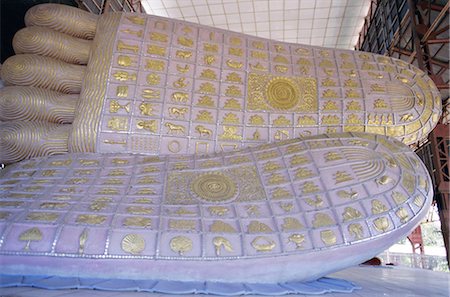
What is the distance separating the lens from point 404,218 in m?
2.96

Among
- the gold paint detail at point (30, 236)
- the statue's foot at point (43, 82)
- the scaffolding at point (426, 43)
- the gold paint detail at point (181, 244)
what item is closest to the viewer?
the gold paint detail at point (30, 236)

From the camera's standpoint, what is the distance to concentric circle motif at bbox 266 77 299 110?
4.17 m

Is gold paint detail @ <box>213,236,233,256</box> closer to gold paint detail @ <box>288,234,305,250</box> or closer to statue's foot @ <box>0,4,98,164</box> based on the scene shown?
gold paint detail @ <box>288,234,305,250</box>

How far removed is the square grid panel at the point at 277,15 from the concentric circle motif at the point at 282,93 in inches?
332

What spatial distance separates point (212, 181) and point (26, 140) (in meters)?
1.99

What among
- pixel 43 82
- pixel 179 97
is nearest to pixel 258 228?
pixel 179 97

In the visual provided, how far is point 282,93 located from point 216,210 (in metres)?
1.92

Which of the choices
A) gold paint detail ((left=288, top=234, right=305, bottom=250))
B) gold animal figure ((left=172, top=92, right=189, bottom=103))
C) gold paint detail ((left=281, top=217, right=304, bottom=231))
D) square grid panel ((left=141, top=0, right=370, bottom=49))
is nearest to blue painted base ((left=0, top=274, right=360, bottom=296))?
gold paint detail ((left=288, top=234, right=305, bottom=250))

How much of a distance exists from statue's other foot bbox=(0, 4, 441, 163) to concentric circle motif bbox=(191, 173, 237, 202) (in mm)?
658

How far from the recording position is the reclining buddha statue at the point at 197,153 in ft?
8.36

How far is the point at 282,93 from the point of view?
13.9 ft

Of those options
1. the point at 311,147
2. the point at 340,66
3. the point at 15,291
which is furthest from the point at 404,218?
the point at 15,291

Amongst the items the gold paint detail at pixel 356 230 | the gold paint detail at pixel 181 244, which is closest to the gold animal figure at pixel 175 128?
the gold paint detail at pixel 181 244

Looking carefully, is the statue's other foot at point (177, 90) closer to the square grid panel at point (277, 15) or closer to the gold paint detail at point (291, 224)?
the gold paint detail at point (291, 224)
